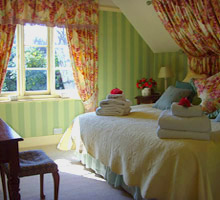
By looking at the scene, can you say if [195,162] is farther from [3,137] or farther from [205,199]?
[3,137]

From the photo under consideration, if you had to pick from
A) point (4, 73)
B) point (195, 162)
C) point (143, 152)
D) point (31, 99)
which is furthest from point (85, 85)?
point (195, 162)

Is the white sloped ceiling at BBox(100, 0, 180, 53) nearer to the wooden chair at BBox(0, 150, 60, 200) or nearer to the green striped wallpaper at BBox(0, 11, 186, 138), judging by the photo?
the green striped wallpaper at BBox(0, 11, 186, 138)

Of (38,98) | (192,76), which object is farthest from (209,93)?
(38,98)

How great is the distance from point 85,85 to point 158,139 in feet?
8.74

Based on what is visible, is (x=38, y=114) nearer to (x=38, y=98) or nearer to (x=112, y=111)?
(x=38, y=98)

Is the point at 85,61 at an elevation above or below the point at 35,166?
above

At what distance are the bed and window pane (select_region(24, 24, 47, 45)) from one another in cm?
209

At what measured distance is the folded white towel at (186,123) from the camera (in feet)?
7.47

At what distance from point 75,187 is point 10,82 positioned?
2.23 meters

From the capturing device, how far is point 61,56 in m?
4.84

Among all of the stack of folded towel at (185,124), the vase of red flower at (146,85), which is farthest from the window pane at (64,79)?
the stack of folded towel at (185,124)

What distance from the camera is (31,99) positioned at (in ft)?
15.1

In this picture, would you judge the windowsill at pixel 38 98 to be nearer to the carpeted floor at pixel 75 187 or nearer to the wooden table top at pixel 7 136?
the carpeted floor at pixel 75 187

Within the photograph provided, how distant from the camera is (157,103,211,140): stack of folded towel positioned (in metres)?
2.28
